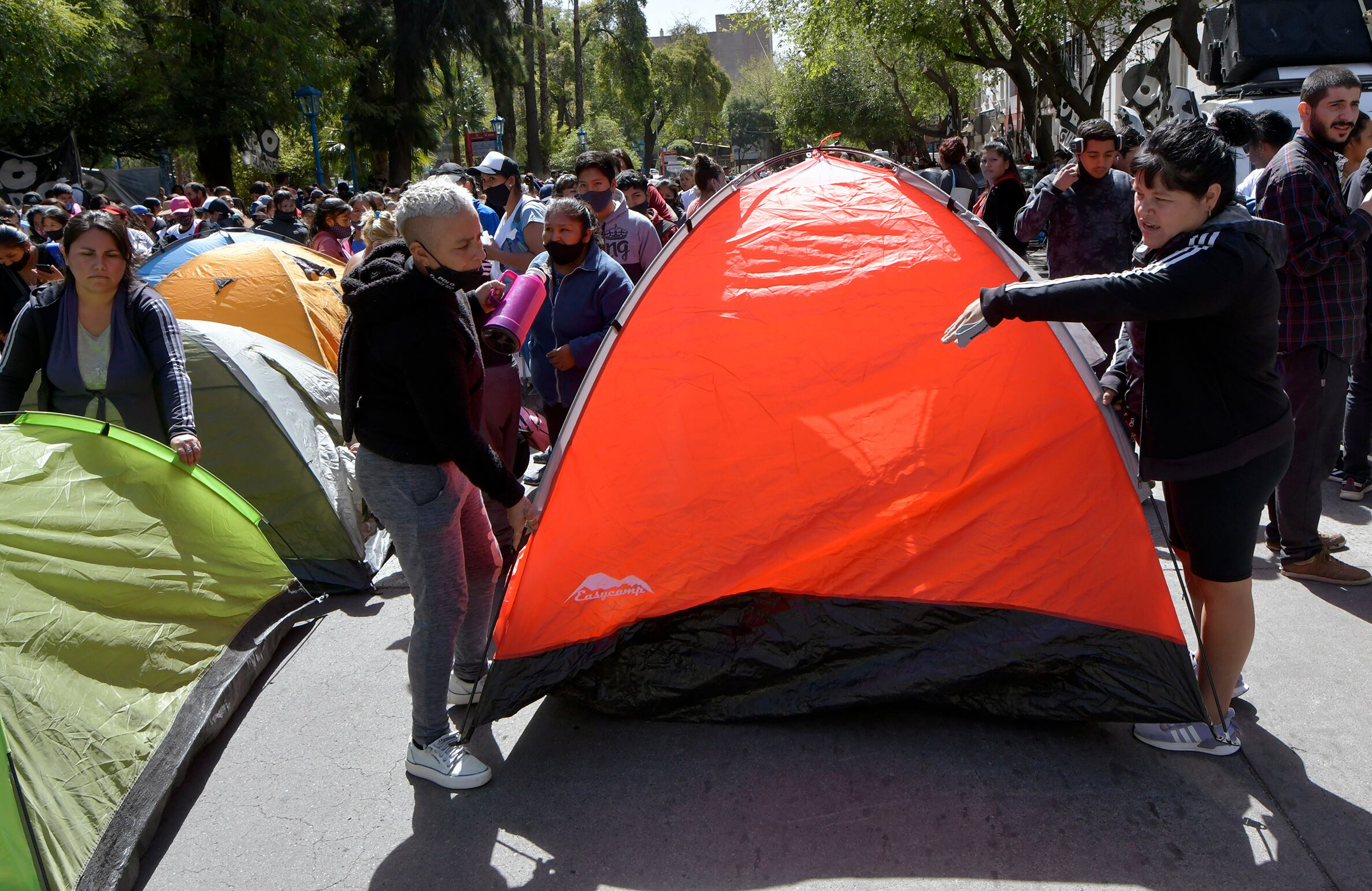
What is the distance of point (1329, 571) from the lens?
13.9ft

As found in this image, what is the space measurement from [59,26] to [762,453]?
61.2 feet

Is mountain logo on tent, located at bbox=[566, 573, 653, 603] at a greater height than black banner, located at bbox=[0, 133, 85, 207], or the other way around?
black banner, located at bbox=[0, 133, 85, 207]

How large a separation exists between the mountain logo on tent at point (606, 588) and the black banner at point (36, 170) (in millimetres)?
20556

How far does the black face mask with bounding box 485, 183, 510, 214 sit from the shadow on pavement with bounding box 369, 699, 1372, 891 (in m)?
5.27

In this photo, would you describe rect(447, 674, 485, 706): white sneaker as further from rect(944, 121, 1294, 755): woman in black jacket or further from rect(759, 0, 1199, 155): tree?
rect(759, 0, 1199, 155): tree

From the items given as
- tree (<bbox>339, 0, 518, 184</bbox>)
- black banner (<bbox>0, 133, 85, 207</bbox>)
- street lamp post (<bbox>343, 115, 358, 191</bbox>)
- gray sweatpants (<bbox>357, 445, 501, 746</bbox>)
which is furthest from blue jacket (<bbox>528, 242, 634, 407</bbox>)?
tree (<bbox>339, 0, 518, 184</bbox>)

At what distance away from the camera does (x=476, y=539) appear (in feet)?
10.8

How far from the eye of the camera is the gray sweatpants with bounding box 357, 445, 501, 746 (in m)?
2.94

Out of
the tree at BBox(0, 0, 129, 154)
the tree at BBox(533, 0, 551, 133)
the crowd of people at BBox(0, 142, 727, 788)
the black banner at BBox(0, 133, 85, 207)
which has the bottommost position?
the crowd of people at BBox(0, 142, 727, 788)

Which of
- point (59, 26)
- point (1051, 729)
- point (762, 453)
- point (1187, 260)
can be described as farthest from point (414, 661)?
point (59, 26)

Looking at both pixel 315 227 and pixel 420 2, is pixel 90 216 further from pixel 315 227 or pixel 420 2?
pixel 420 2

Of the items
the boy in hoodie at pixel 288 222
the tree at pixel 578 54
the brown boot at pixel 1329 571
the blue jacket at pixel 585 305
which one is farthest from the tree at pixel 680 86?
the brown boot at pixel 1329 571

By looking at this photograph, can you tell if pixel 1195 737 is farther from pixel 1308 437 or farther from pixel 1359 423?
pixel 1359 423

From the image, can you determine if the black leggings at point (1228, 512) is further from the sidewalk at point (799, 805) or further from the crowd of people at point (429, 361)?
the crowd of people at point (429, 361)
